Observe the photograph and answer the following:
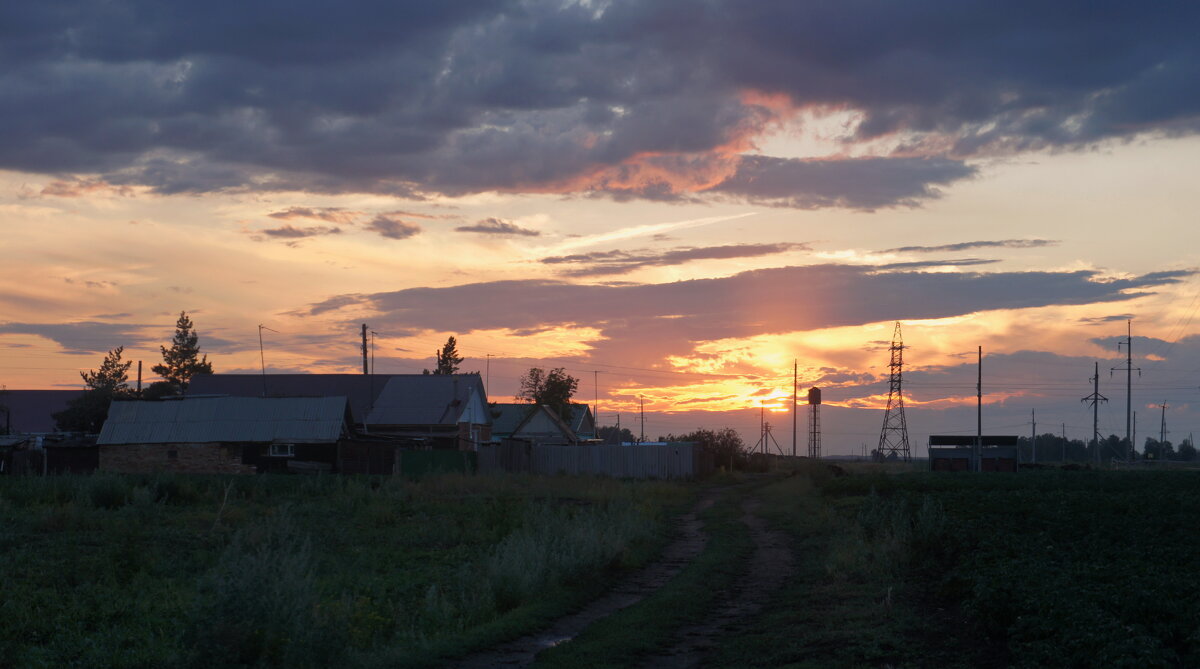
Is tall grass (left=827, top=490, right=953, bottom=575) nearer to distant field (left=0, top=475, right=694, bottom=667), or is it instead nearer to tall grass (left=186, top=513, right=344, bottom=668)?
distant field (left=0, top=475, right=694, bottom=667)

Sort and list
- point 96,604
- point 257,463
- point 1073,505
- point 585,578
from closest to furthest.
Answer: point 96,604
point 585,578
point 1073,505
point 257,463

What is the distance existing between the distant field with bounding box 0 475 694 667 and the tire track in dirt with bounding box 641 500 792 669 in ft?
7.30

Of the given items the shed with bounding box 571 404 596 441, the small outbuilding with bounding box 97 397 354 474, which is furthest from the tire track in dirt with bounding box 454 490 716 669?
the shed with bounding box 571 404 596 441

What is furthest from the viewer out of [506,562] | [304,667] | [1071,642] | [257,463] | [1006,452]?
[1006,452]

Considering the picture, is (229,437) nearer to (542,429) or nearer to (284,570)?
(542,429)

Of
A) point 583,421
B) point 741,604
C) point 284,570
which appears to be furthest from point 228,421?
point 583,421

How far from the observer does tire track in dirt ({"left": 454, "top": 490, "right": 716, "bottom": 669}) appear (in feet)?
38.6

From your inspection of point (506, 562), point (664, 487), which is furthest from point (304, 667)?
point (664, 487)

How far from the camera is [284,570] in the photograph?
34.3 ft

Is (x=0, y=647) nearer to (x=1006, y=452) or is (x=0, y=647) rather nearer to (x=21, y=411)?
(x=1006, y=452)

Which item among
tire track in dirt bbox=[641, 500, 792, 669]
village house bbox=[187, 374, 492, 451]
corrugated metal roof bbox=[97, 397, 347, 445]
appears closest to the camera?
tire track in dirt bbox=[641, 500, 792, 669]

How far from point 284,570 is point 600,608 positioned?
646 centimetres

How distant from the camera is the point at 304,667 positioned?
9.79 meters

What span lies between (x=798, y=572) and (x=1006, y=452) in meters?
52.0
